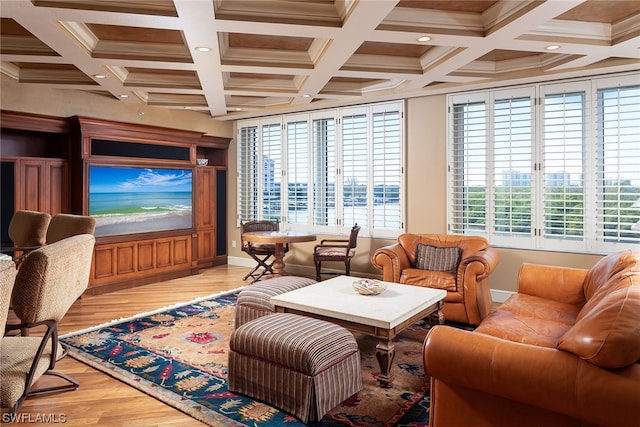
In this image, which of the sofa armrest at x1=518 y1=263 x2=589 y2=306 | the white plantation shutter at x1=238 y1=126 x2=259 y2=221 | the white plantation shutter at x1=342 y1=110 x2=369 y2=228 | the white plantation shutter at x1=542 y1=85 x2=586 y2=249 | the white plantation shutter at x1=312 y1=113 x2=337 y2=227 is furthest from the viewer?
the white plantation shutter at x1=238 y1=126 x2=259 y2=221

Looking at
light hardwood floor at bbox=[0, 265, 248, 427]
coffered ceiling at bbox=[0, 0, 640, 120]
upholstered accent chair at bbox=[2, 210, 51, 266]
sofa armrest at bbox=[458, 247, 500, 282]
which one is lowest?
light hardwood floor at bbox=[0, 265, 248, 427]

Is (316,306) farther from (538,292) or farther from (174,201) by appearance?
(174,201)

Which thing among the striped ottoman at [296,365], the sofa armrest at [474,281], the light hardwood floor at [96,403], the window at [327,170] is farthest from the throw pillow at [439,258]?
the light hardwood floor at [96,403]

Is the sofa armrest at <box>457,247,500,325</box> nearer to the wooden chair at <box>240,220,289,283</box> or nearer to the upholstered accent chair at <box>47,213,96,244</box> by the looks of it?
the wooden chair at <box>240,220,289,283</box>

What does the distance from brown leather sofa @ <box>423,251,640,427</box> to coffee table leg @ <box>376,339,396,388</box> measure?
77 centimetres

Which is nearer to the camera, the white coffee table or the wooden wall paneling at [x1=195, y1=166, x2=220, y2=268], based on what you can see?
the white coffee table

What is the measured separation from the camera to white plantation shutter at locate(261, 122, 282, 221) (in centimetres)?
711

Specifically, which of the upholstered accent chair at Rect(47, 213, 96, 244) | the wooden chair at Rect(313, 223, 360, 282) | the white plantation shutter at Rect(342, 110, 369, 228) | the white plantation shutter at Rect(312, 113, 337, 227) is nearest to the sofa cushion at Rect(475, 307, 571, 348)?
the wooden chair at Rect(313, 223, 360, 282)

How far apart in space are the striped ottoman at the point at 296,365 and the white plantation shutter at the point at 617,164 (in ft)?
11.2

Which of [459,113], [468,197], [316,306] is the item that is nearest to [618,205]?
[468,197]

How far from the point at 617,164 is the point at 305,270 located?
168 inches

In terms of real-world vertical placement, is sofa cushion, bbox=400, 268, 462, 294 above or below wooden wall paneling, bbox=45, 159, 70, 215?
below

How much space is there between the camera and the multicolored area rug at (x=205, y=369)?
2.54 meters

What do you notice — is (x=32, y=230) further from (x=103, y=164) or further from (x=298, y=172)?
(x=298, y=172)
